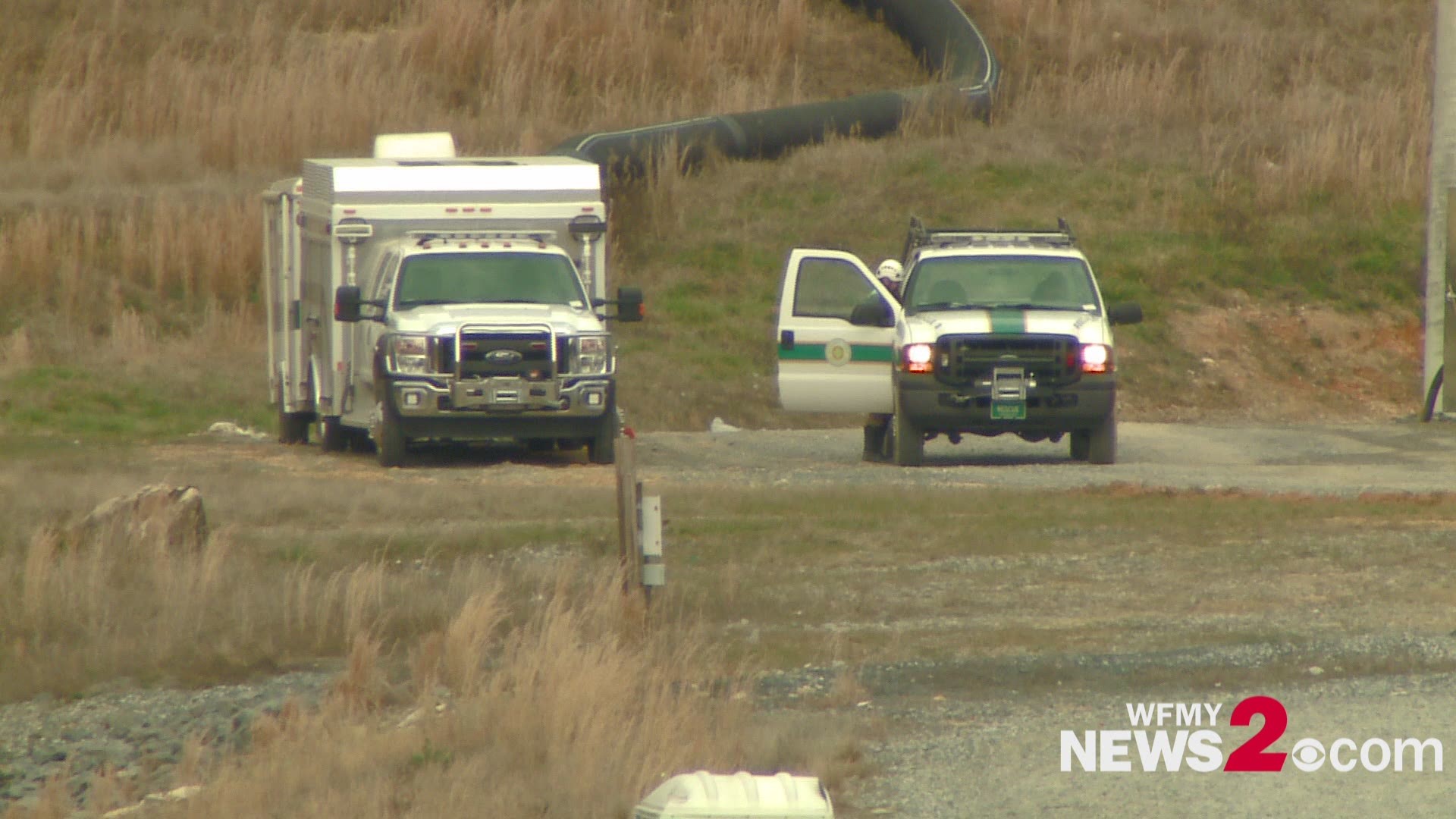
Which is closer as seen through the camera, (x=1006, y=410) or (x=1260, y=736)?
(x=1260, y=736)

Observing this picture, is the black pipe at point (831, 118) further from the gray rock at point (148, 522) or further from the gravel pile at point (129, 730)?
the gravel pile at point (129, 730)

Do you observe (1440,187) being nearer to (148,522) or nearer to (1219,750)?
(148,522)

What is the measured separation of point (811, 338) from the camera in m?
20.0

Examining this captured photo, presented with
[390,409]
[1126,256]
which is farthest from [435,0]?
[390,409]

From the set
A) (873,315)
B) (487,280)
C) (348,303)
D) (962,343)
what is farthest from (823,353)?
(348,303)

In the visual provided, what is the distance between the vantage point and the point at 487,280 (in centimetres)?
2025

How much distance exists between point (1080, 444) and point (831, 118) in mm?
17065

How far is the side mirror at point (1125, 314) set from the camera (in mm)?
19625

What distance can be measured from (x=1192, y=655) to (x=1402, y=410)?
68.3 feet

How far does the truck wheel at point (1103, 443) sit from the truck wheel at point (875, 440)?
7.46 ft

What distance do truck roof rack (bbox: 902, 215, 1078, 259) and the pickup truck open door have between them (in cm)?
101

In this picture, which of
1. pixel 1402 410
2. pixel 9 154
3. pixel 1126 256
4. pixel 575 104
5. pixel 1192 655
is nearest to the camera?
pixel 1192 655

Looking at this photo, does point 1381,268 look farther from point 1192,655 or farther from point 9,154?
point 1192,655

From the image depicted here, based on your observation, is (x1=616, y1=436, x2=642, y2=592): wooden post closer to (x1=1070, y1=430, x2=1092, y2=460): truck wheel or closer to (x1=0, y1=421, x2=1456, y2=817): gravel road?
(x1=0, y1=421, x2=1456, y2=817): gravel road
